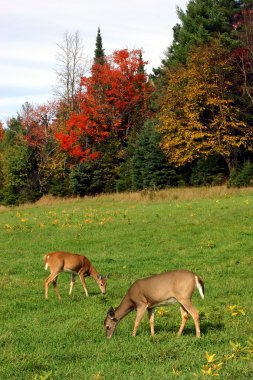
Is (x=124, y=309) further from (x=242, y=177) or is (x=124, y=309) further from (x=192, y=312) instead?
(x=242, y=177)

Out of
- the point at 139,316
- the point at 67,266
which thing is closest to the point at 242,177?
the point at 67,266

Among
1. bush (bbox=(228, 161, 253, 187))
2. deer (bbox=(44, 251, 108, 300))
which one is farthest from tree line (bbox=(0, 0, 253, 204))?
deer (bbox=(44, 251, 108, 300))

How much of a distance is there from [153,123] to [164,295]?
39.1m

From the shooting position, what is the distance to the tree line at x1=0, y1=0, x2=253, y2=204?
41281 mm

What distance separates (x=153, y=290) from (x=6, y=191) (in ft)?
173

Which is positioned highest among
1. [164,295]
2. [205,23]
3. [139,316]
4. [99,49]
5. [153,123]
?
[99,49]

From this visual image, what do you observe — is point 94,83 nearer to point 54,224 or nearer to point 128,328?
point 54,224

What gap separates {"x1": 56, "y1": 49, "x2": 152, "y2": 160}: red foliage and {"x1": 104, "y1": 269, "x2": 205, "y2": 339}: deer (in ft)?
143

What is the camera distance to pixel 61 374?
20.8 ft

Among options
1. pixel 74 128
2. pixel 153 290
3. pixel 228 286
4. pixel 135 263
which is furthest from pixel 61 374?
pixel 74 128

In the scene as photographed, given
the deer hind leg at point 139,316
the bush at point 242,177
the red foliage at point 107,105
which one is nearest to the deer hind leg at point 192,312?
the deer hind leg at point 139,316

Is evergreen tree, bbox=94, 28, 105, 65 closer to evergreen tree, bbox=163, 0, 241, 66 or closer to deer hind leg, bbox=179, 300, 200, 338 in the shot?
evergreen tree, bbox=163, 0, 241, 66

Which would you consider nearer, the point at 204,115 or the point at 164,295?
the point at 164,295

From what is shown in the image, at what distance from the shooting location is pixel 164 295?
811 cm
